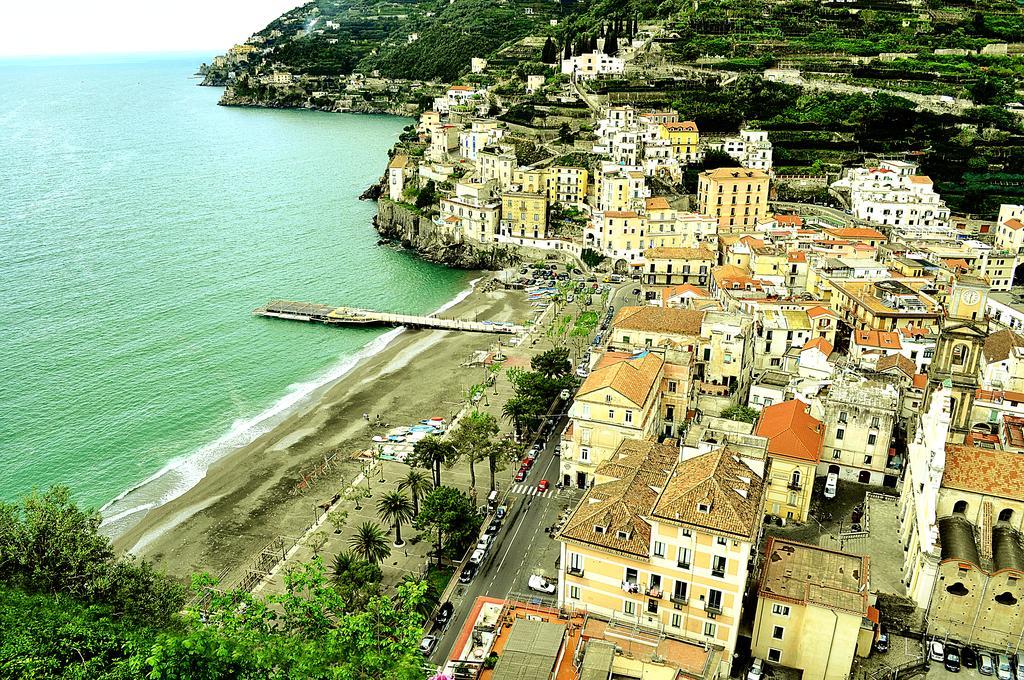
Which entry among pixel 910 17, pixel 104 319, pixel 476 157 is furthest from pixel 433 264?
pixel 910 17

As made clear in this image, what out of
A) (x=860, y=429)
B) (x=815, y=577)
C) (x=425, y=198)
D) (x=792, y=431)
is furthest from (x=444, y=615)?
(x=425, y=198)

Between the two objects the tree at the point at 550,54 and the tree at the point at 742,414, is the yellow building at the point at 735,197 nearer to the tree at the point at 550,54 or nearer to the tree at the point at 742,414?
the tree at the point at 742,414

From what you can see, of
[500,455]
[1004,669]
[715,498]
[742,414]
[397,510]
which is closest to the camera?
[715,498]

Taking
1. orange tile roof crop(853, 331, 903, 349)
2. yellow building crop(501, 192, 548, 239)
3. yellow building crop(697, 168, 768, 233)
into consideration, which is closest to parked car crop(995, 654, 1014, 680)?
orange tile roof crop(853, 331, 903, 349)

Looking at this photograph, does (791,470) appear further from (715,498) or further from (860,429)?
(715,498)

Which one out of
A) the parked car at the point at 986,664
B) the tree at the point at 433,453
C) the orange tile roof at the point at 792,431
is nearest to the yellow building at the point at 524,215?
the tree at the point at 433,453

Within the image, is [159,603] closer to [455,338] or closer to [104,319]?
[455,338]
